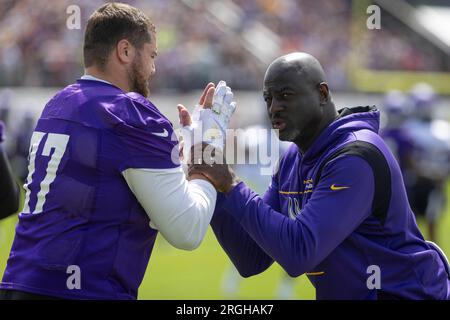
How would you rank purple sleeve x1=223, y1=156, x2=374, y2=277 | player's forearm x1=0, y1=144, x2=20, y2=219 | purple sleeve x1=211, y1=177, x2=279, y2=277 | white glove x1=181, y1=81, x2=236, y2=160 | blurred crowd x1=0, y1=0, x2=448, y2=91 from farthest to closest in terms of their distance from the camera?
blurred crowd x1=0, y1=0, x2=448, y2=91
player's forearm x1=0, y1=144, x2=20, y2=219
purple sleeve x1=211, y1=177, x2=279, y2=277
white glove x1=181, y1=81, x2=236, y2=160
purple sleeve x1=223, y1=156, x2=374, y2=277

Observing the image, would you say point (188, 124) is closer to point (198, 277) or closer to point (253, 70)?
point (198, 277)

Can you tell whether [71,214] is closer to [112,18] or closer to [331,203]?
[112,18]

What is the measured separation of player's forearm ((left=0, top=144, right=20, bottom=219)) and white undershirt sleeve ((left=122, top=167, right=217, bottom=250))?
1.18m

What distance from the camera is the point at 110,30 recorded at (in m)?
A: 2.95

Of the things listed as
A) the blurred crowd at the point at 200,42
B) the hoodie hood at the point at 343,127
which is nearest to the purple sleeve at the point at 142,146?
the hoodie hood at the point at 343,127

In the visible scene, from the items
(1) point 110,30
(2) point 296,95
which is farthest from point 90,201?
(2) point 296,95

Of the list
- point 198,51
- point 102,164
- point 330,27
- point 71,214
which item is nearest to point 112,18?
point 102,164

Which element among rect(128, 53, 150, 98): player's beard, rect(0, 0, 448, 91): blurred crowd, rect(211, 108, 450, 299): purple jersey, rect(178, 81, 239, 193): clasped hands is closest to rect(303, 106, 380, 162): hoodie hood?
rect(211, 108, 450, 299): purple jersey

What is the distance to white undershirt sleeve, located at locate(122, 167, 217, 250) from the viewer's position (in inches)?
110

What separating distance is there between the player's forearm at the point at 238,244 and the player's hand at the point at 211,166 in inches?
13.1

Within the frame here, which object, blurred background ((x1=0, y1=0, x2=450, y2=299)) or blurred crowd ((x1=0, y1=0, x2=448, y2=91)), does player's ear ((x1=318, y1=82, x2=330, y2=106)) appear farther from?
→ blurred crowd ((x1=0, y1=0, x2=448, y2=91))

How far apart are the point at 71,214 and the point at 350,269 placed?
1110 mm

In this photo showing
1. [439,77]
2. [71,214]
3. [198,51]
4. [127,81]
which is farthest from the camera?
[439,77]

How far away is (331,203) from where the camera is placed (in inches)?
117
